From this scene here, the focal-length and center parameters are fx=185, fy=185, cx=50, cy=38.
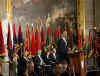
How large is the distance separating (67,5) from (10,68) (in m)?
2.72

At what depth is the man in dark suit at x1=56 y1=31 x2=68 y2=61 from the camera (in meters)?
5.93

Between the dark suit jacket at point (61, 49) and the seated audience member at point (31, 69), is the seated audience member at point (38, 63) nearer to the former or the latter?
the seated audience member at point (31, 69)

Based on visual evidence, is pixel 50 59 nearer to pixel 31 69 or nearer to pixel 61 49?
pixel 61 49

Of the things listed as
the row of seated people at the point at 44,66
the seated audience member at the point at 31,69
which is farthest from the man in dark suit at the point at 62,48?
the seated audience member at the point at 31,69

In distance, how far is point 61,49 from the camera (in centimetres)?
595

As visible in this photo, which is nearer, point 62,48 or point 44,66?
point 44,66

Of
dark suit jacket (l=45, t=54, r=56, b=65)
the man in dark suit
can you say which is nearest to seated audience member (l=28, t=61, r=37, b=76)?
dark suit jacket (l=45, t=54, r=56, b=65)

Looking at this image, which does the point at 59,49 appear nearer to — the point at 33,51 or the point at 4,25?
the point at 33,51

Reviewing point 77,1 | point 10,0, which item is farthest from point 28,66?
point 77,1

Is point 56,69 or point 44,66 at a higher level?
point 44,66

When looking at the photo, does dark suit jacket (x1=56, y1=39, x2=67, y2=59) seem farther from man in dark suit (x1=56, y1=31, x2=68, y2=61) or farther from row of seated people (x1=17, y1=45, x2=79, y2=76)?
row of seated people (x1=17, y1=45, x2=79, y2=76)

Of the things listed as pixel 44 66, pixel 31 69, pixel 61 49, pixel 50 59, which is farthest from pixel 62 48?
pixel 31 69

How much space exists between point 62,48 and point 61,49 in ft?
0.16

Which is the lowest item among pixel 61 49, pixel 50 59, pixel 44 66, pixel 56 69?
pixel 56 69
